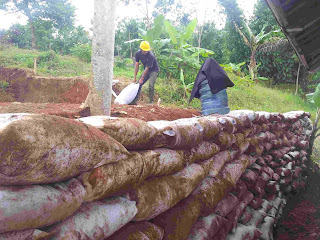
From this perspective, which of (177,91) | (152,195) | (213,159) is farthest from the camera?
(177,91)

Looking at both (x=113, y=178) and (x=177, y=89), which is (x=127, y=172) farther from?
(x=177, y=89)

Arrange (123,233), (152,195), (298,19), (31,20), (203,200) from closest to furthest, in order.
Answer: (123,233) < (152,195) < (203,200) < (298,19) < (31,20)

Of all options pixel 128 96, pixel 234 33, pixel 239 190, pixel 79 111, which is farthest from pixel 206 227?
pixel 234 33

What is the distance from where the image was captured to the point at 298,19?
2.55 meters

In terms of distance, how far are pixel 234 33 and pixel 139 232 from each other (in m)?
15.9

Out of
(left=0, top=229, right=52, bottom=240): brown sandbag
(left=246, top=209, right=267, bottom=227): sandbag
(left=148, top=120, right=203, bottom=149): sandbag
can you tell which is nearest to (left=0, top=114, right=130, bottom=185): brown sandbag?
(left=0, top=229, right=52, bottom=240): brown sandbag

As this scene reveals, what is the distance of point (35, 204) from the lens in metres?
0.70

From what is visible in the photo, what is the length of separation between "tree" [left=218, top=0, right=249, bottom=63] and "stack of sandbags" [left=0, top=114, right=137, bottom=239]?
51.0 feet

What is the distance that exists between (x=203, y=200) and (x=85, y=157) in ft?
3.35

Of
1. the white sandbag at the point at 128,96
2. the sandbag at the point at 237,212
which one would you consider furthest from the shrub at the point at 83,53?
the sandbag at the point at 237,212

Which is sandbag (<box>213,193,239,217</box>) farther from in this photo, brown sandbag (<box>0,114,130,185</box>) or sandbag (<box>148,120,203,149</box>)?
brown sandbag (<box>0,114,130,185</box>)

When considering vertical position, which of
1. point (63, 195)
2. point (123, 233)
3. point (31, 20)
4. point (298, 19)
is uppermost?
point (31, 20)

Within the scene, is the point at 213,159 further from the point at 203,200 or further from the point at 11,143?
the point at 11,143

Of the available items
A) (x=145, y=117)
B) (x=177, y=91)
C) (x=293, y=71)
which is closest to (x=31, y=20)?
(x=177, y=91)
